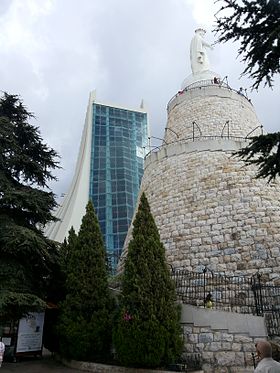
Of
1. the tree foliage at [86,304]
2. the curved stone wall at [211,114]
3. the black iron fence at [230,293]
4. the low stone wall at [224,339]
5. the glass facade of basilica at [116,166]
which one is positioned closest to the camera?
the low stone wall at [224,339]

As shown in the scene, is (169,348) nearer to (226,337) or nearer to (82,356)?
(226,337)

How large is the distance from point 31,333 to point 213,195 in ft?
Result: 21.4

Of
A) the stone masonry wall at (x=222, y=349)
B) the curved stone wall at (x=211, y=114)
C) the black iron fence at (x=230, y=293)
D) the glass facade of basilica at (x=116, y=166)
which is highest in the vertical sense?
the glass facade of basilica at (x=116, y=166)

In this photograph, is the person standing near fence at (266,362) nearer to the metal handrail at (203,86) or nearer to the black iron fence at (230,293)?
the black iron fence at (230,293)

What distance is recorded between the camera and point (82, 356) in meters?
7.66

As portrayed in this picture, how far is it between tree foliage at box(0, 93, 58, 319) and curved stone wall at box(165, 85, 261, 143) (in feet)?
21.7

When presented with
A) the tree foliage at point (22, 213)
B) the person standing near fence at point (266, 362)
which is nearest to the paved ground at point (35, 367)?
the tree foliage at point (22, 213)

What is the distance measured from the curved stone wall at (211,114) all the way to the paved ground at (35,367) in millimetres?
9520

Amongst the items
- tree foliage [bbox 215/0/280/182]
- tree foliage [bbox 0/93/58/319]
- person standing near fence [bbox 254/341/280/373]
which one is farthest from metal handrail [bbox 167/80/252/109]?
person standing near fence [bbox 254/341/280/373]

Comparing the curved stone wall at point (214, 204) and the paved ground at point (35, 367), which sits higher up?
the curved stone wall at point (214, 204)

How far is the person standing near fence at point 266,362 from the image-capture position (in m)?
2.93

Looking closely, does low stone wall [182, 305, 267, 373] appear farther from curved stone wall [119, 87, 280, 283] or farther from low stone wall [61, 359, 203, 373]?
curved stone wall [119, 87, 280, 283]

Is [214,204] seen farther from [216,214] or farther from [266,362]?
[266,362]

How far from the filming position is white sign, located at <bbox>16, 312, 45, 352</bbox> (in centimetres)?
846
